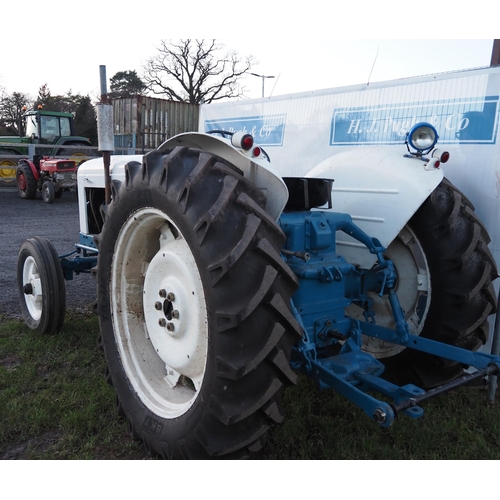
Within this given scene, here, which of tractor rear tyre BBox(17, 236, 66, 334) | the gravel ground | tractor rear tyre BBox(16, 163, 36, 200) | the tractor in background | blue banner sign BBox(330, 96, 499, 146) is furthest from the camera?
the tractor in background

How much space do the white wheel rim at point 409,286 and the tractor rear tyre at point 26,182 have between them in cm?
1408

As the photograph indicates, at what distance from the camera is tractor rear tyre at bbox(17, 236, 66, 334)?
3844 mm

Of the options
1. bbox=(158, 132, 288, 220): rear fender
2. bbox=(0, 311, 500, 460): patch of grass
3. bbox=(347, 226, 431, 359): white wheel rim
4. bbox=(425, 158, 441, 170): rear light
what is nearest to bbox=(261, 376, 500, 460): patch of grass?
bbox=(0, 311, 500, 460): patch of grass

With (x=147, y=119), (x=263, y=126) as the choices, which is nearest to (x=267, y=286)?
(x=263, y=126)

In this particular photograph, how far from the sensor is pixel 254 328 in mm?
1773

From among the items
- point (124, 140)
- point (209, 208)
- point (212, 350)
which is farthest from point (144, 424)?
point (124, 140)

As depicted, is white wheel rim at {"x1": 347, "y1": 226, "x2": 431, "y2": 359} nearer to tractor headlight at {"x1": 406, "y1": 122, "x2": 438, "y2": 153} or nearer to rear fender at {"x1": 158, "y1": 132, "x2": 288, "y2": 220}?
tractor headlight at {"x1": 406, "y1": 122, "x2": 438, "y2": 153}

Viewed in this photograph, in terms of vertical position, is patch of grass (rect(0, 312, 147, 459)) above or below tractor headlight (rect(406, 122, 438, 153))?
below

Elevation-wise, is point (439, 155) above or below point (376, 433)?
above

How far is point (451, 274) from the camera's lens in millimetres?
2650

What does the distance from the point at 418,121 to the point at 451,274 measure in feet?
5.19

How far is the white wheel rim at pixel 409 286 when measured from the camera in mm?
2754

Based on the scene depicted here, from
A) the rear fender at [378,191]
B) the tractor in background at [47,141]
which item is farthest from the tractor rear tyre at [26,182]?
the rear fender at [378,191]

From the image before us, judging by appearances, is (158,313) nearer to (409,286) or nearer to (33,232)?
(409,286)
